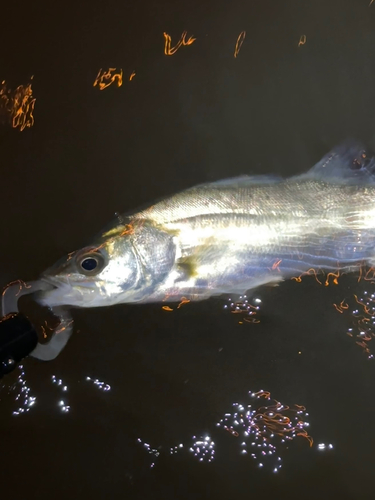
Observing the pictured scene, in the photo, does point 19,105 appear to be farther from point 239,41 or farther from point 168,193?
point 239,41

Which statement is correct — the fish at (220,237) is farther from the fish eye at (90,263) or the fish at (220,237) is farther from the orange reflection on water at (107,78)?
the orange reflection on water at (107,78)

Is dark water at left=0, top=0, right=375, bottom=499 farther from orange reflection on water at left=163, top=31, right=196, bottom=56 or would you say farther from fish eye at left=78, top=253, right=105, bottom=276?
fish eye at left=78, top=253, right=105, bottom=276

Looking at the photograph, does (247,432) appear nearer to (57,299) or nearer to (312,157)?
(57,299)

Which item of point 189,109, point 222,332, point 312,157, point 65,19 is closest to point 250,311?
point 222,332

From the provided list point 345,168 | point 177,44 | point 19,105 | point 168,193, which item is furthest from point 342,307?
point 19,105

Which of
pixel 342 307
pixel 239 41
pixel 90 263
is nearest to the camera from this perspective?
pixel 90 263

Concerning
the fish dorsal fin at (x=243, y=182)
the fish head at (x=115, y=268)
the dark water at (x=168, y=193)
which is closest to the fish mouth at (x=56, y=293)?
the fish head at (x=115, y=268)

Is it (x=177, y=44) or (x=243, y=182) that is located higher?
(x=177, y=44)
